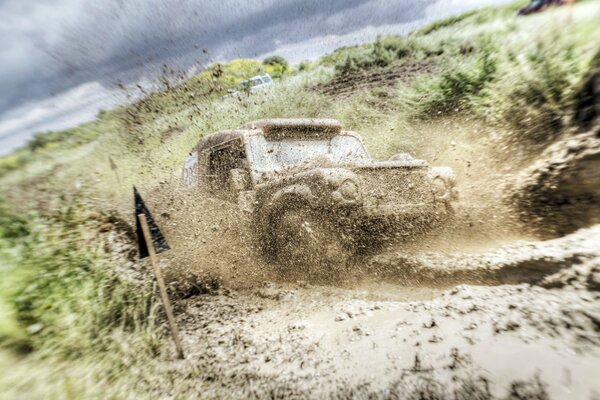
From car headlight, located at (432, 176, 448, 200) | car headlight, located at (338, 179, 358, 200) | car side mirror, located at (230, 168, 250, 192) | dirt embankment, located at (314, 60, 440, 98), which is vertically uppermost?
dirt embankment, located at (314, 60, 440, 98)

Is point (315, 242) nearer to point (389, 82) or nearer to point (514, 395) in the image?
point (514, 395)

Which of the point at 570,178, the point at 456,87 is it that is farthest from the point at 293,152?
the point at 456,87

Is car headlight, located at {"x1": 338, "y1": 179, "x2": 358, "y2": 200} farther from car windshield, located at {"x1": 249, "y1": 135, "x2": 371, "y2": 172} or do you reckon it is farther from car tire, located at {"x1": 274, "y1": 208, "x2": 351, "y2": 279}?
car windshield, located at {"x1": 249, "y1": 135, "x2": 371, "y2": 172}

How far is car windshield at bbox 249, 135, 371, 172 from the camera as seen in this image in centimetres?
446

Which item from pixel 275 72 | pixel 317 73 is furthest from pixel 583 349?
pixel 275 72

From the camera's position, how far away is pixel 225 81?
25.7 ft

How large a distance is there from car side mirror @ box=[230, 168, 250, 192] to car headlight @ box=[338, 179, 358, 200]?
1.28 metres

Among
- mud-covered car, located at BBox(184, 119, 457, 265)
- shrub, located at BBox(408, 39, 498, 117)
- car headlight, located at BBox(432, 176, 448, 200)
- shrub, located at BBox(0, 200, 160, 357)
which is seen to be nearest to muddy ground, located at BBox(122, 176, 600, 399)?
mud-covered car, located at BBox(184, 119, 457, 265)

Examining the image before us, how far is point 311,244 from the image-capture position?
3877 mm

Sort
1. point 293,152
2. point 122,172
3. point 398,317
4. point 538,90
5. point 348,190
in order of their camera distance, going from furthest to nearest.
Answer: point 122,172, point 538,90, point 293,152, point 348,190, point 398,317

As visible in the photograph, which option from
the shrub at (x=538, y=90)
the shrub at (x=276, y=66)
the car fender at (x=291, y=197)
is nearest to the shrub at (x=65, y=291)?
the car fender at (x=291, y=197)

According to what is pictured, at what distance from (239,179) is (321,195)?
1125 mm

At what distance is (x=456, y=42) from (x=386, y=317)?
11.6 meters

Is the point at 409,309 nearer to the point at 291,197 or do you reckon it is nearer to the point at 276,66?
the point at 291,197
